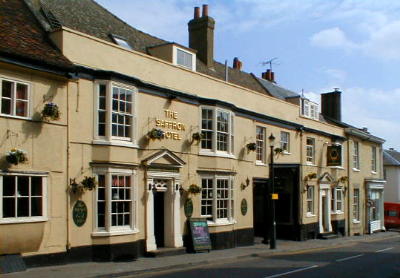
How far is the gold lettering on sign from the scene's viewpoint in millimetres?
19817

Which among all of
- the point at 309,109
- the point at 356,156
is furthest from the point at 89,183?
the point at 356,156

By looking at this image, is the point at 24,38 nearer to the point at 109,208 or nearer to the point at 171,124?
the point at 109,208

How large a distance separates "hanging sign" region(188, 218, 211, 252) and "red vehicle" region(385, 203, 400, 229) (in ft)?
96.6

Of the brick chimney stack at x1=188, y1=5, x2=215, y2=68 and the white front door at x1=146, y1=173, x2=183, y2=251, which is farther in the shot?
the brick chimney stack at x1=188, y1=5, x2=215, y2=68

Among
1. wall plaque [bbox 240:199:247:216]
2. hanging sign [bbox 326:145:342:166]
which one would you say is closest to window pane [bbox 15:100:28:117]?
wall plaque [bbox 240:199:247:216]

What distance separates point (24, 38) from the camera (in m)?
16.0

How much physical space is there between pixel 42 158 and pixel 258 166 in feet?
43.7

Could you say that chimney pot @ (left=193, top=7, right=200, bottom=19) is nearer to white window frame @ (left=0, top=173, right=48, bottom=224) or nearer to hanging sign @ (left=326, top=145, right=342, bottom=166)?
hanging sign @ (left=326, top=145, right=342, bottom=166)

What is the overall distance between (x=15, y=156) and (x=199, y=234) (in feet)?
29.7

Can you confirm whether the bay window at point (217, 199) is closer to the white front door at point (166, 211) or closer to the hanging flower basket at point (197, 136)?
the hanging flower basket at point (197, 136)

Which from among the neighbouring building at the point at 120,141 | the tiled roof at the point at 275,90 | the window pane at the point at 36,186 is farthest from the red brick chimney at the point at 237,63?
the window pane at the point at 36,186

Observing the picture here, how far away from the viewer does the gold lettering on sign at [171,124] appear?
65.0 ft

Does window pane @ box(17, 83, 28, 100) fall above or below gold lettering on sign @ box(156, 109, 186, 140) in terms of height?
above

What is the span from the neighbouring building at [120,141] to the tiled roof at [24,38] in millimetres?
52
